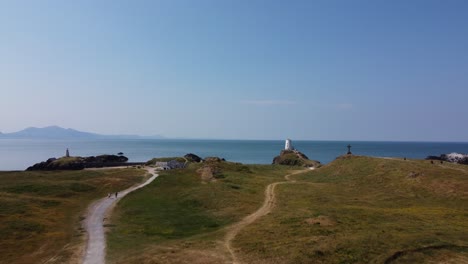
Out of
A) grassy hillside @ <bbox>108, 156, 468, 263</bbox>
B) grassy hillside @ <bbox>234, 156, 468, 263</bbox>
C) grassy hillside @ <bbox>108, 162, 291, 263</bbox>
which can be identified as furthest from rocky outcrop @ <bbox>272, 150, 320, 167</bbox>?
grassy hillside @ <bbox>108, 162, 291, 263</bbox>

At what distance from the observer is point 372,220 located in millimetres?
44781

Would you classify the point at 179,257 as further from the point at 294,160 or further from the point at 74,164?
the point at 294,160

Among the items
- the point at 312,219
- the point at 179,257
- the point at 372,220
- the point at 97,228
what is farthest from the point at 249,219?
the point at 97,228

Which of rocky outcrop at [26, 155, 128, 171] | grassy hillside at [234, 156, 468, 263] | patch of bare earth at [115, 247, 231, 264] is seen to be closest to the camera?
grassy hillside at [234, 156, 468, 263]

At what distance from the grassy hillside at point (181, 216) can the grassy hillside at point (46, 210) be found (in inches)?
222

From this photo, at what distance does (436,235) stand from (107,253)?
108ft

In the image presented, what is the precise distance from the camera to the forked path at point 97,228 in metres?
35.0

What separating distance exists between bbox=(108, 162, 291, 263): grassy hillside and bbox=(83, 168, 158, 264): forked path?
1.06m

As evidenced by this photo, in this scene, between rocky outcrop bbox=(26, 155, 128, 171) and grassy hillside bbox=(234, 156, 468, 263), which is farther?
rocky outcrop bbox=(26, 155, 128, 171)

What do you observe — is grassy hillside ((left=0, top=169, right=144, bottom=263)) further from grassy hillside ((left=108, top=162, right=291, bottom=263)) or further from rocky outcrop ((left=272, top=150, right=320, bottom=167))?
rocky outcrop ((left=272, top=150, right=320, bottom=167))

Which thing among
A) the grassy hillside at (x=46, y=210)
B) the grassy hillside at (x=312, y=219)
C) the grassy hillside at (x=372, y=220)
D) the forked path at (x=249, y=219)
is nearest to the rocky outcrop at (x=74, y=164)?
the grassy hillside at (x=46, y=210)

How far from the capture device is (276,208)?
5544cm

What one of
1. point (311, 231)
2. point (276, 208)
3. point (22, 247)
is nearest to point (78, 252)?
point (22, 247)

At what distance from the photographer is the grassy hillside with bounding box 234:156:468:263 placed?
32.2 meters
